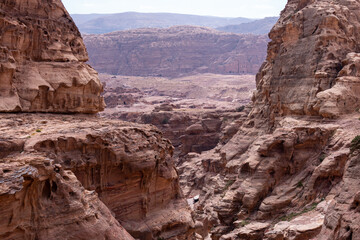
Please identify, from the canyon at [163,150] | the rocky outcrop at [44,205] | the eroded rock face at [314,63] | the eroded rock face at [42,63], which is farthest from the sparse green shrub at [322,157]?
the rocky outcrop at [44,205]

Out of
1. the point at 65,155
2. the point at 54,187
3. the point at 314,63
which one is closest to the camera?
the point at 54,187

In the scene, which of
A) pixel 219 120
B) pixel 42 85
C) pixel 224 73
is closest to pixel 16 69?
pixel 42 85

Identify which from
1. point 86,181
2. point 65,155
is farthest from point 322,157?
point 65,155

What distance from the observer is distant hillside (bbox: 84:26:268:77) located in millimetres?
150000

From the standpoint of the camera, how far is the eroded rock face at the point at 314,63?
3033cm

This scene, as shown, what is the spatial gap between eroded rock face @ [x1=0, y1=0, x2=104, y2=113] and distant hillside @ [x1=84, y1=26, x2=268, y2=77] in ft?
404

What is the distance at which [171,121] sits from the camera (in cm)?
6269

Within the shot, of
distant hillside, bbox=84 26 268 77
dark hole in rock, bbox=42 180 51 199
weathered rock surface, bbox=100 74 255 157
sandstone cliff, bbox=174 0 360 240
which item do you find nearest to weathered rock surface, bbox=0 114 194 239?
dark hole in rock, bbox=42 180 51 199

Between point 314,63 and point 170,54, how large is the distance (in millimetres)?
121606

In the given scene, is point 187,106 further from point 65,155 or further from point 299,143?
point 65,155

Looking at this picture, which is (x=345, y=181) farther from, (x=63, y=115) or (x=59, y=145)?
(x=63, y=115)

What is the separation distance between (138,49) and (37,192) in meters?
143

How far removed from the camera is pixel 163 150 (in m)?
21.8

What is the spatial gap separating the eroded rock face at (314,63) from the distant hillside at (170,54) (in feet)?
360
